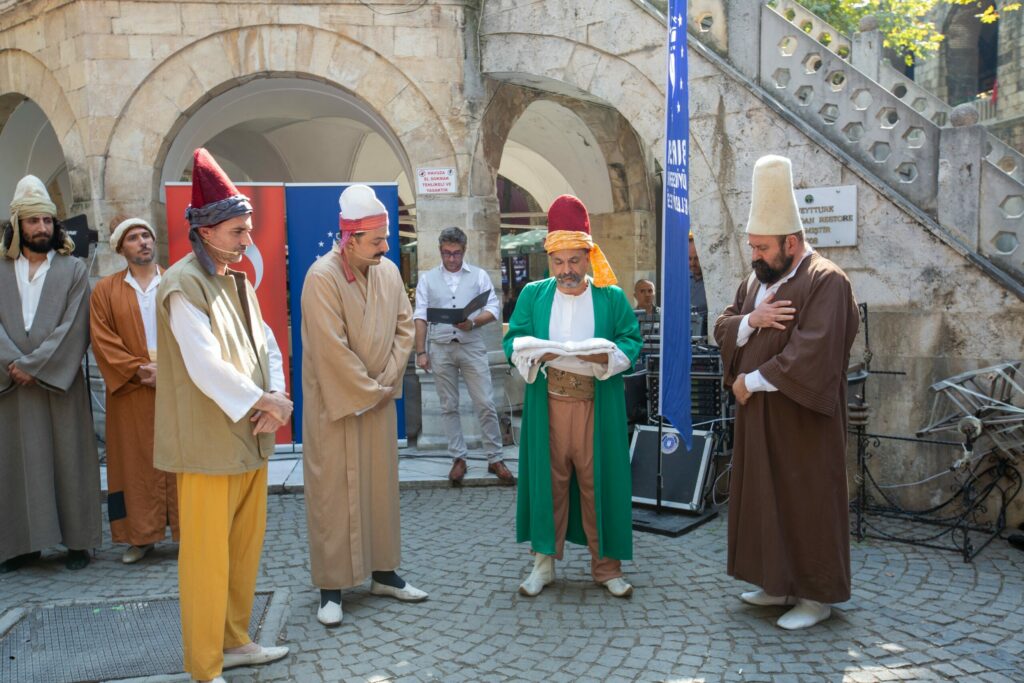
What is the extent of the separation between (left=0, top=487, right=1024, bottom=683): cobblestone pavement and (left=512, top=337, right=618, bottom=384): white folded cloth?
49.0 inches

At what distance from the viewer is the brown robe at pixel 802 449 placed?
4027mm

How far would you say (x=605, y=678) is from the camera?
12.0 feet

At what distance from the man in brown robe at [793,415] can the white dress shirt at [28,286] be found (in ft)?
13.6

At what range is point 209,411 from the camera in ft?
11.5

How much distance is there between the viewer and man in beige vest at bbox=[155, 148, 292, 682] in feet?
11.3

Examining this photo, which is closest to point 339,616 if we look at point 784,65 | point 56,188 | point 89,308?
point 89,308

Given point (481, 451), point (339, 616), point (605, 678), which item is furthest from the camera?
point (481, 451)

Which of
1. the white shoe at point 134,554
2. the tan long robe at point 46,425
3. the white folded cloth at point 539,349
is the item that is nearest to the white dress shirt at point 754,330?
A: the white folded cloth at point 539,349

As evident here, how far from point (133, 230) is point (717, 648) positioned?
13.8 feet

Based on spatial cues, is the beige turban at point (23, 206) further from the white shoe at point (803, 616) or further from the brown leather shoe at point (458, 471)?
the white shoe at point (803, 616)

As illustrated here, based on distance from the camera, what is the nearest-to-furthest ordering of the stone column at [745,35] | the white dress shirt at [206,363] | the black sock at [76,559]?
the white dress shirt at [206,363] < the black sock at [76,559] < the stone column at [745,35]

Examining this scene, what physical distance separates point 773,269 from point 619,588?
6.07 feet

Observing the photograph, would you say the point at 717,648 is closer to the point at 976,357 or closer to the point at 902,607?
the point at 902,607

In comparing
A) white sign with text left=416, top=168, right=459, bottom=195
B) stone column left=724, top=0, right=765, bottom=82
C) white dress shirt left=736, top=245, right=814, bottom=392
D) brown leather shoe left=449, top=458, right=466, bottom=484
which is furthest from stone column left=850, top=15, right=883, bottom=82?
white dress shirt left=736, top=245, right=814, bottom=392
